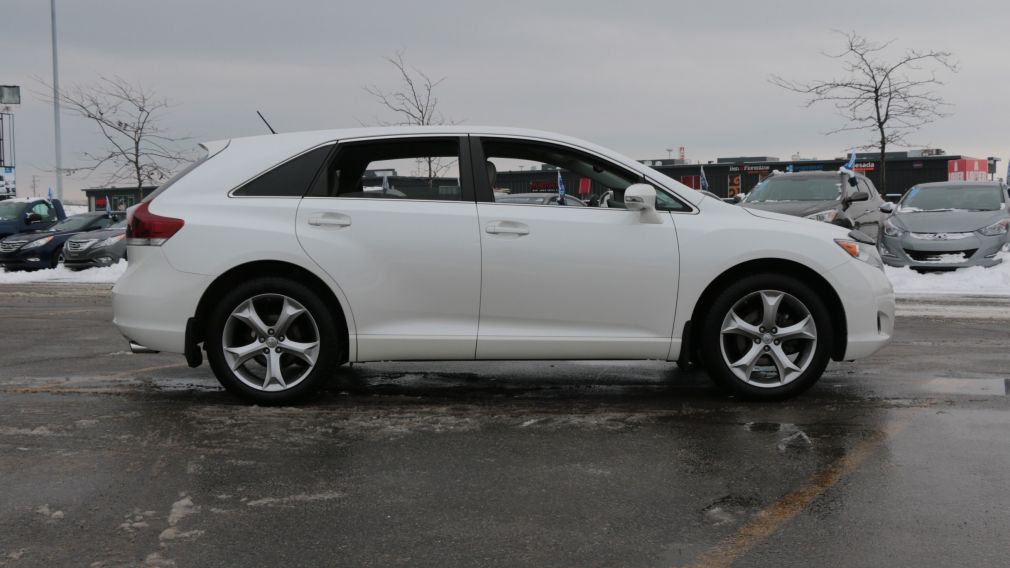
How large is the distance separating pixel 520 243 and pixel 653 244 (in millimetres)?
785

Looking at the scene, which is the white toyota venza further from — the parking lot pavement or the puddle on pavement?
the puddle on pavement

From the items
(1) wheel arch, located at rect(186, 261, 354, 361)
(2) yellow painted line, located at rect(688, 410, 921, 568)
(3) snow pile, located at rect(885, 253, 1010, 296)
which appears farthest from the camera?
(3) snow pile, located at rect(885, 253, 1010, 296)

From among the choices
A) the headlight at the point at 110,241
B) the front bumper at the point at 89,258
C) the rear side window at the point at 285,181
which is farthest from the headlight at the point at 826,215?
the front bumper at the point at 89,258

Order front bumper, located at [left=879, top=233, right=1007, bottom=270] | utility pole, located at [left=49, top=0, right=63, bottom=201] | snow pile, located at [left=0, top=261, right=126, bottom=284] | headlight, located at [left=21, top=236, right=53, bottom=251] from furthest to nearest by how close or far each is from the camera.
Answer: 1. utility pole, located at [left=49, top=0, right=63, bottom=201]
2. headlight, located at [left=21, top=236, right=53, bottom=251]
3. snow pile, located at [left=0, top=261, right=126, bottom=284]
4. front bumper, located at [left=879, top=233, right=1007, bottom=270]

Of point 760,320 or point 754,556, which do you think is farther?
point 760,320

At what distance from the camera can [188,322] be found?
579 centimetres

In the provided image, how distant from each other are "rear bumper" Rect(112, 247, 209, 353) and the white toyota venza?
10 millimetres

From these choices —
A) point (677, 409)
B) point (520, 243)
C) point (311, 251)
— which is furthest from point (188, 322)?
point (677, 409)

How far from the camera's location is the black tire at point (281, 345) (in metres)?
5.76

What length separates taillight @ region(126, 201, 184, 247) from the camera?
5.81 metres

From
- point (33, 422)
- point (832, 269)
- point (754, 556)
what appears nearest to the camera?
point (754, 556)

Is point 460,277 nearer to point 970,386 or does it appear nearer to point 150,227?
point 150,227

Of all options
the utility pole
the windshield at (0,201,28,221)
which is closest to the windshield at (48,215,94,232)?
the windshield at (0,201,28,221)

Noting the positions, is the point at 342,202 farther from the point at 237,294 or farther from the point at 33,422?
the point at 33,422
